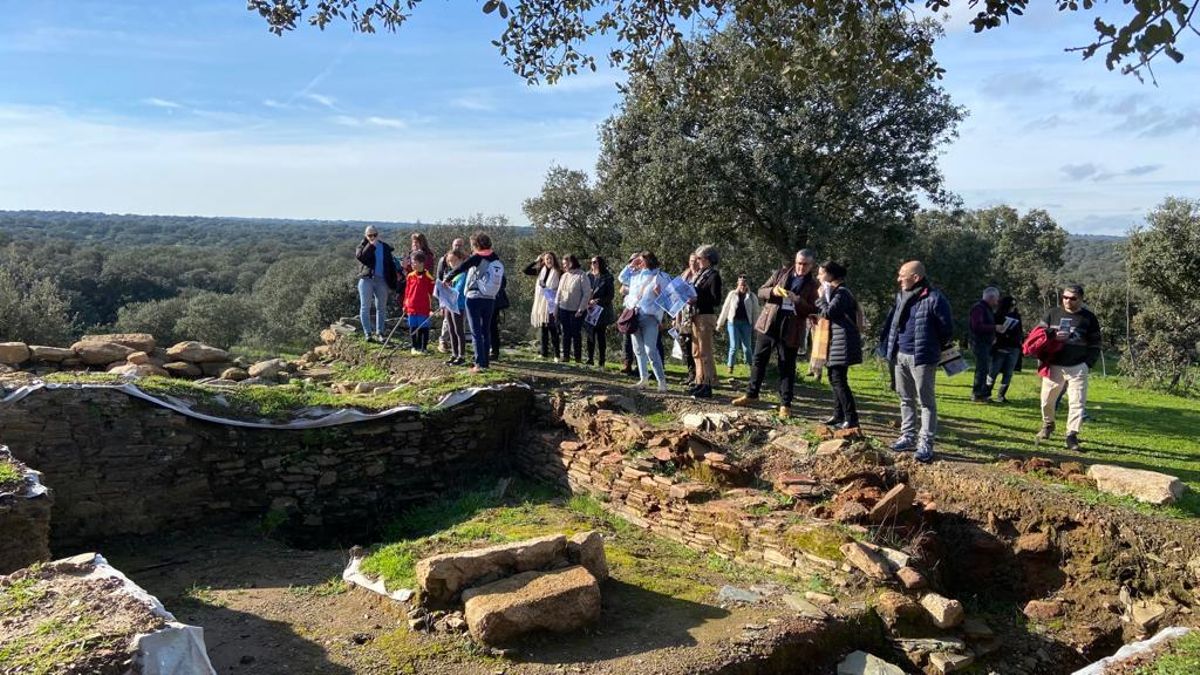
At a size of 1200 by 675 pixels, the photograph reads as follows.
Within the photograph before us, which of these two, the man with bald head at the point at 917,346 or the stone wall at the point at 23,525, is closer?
the stone wall at the point at 23,525

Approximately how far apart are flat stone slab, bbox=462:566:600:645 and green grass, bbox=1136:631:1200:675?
344 centimetres


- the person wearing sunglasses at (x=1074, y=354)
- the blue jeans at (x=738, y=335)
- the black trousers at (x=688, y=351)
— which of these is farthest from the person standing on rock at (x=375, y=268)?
the person wearing sunglasses at (x=1074, y=354)

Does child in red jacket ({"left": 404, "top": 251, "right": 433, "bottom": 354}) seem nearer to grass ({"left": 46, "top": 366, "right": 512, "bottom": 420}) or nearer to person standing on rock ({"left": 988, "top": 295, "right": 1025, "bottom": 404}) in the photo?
grass ({"left": 46, "top": 366, "right": 512, "bottom": 420})

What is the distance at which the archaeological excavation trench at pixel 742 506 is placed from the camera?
5.84 metres

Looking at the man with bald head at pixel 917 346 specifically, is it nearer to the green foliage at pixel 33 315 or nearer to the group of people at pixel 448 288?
the group of people at pixel 448 288

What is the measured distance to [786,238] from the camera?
16.4 metres

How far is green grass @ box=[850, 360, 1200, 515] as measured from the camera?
28.0 ft

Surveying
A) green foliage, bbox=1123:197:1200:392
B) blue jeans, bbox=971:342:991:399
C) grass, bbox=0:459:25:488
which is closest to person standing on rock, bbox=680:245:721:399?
blue jeans, bbox=971:342:991:399

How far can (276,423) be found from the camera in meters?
8.98

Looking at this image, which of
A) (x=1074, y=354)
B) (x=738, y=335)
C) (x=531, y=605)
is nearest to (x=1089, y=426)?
(x=1074, y=354)

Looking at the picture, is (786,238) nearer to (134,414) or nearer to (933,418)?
(933,418)

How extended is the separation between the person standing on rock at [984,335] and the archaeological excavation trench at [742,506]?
495cm

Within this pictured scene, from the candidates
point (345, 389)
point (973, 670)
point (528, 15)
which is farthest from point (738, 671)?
point (345, 389)

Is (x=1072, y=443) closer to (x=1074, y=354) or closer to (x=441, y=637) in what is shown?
(x=1074, y=354)
